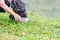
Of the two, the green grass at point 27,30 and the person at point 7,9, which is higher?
the person at point 7,9

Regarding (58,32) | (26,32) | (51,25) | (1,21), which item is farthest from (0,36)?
(51,25)

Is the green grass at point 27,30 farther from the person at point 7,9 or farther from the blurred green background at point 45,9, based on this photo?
the blurred green background at point 45,9

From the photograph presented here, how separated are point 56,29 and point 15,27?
1022 mm

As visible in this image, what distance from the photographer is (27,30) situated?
5.02 metres

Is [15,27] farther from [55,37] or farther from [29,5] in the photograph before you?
[29,5]

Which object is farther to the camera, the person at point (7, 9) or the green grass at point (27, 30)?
the person at point (7, 9)

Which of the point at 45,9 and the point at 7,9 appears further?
the point at 45,9

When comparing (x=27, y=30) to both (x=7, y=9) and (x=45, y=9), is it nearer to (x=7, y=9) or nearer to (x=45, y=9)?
(x=7, y=9)

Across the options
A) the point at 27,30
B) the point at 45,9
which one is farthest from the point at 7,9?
the point at 45,9

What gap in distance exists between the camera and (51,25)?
5898 mm

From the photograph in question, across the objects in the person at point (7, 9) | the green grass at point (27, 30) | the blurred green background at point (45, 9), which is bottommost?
the blurred green background at point (45, 9)

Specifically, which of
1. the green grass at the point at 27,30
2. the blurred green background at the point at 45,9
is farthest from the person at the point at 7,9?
the blurred green background at the point at 45,9

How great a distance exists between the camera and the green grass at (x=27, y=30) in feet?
14.8

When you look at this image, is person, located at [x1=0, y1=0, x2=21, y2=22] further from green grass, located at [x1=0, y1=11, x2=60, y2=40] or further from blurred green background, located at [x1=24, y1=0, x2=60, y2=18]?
blurred green background, located at [x1=24, y1=0, x2=60, y2=18]
